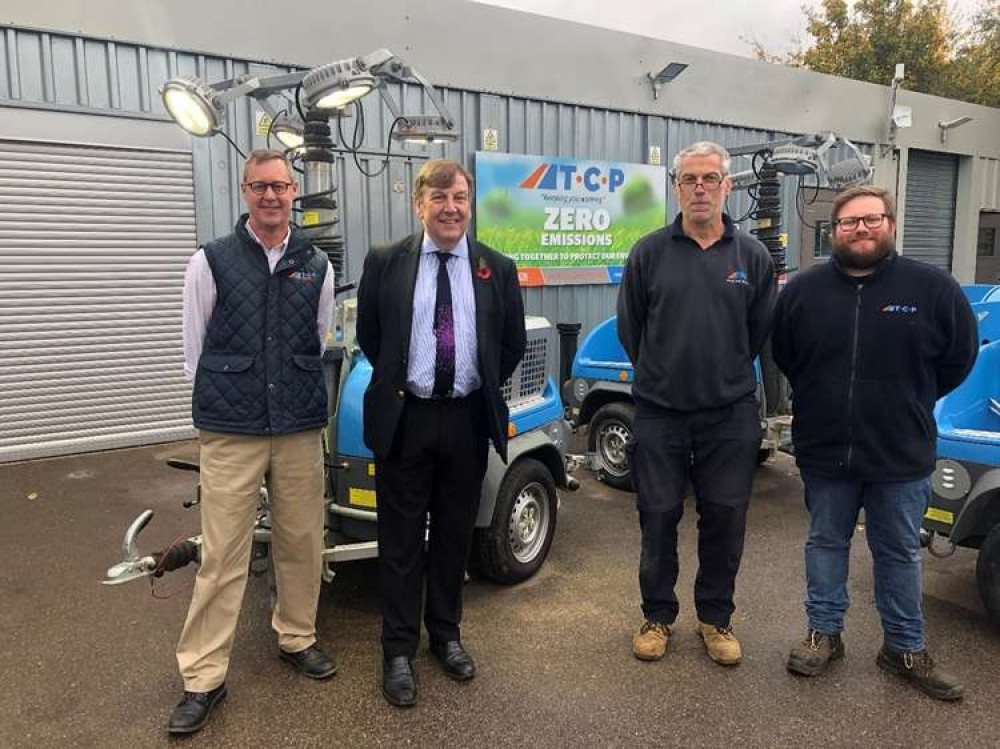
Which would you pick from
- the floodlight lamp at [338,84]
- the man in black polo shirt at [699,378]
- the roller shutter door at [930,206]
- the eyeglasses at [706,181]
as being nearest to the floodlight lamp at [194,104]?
the floodlight lamp at [338,84]

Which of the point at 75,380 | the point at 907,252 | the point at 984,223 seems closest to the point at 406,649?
the point at 75,380

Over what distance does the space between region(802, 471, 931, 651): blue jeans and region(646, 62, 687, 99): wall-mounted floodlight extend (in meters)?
7.96

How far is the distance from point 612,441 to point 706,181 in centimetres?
336

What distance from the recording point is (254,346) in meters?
2.92

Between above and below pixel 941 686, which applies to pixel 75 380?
above

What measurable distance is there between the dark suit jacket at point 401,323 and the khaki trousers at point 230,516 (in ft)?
1.04

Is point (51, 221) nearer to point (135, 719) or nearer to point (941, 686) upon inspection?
point (135, 719)

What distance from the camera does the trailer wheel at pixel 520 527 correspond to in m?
4.02

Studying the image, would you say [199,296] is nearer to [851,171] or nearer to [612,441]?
[612,441]

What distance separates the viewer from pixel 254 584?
421 centimetres

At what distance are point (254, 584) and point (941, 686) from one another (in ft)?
10.6

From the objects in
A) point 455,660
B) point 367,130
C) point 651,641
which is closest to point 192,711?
point 455,660

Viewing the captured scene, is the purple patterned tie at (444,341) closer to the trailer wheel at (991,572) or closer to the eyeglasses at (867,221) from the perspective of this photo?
the eyeglasses at (867,221)

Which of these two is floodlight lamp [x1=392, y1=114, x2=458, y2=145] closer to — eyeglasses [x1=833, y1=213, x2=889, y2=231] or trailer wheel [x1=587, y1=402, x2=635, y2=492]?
trailer wheel [x1=587, y1=402, x2=635, y2=492]
